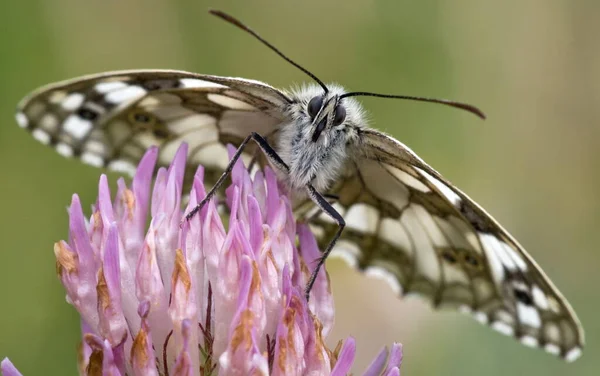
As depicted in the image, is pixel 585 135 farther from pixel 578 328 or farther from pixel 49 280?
pixel 49 280

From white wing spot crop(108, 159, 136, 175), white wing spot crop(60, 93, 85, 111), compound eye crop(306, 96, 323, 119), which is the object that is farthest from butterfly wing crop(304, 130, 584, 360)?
white wing spot crop(60, 93, 85, 111)

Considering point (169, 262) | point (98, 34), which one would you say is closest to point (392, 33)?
point (98, 34)

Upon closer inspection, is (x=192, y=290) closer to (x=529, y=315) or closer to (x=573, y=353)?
(x=529, y=315)

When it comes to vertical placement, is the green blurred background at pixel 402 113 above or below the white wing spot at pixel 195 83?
below

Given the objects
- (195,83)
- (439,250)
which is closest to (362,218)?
(439,250)

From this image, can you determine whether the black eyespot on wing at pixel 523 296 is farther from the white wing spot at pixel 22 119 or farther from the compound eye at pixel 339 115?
the white wing spot at pixel 22 119

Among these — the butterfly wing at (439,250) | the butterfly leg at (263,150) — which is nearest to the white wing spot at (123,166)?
the butterfly leg at (263,150)
